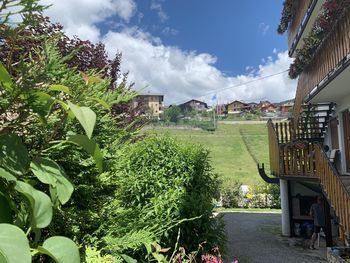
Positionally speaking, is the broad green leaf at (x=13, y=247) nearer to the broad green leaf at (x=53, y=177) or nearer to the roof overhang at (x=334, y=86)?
the broad green leaf at (x=53, y=177)

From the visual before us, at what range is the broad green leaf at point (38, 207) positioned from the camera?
3.47 feet

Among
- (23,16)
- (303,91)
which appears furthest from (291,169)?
(23,16)

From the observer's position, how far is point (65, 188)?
1184mm

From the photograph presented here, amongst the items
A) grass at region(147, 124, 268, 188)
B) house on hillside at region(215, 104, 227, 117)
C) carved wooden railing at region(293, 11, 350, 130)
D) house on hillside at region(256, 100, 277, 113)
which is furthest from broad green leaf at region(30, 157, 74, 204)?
house on hillside at region(256, 100, 277, 113)

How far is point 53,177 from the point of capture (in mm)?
1183

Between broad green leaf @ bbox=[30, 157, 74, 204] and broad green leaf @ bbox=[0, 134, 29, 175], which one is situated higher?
broad green leaf @ bbox=[0, 134, 29, 175]

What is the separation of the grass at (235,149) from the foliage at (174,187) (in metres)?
18.7

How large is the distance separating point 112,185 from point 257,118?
65543 millimetres

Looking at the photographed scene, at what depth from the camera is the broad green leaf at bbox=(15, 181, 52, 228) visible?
41.6 inches

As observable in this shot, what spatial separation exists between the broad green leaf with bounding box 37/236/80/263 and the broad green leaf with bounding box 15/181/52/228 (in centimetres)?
6

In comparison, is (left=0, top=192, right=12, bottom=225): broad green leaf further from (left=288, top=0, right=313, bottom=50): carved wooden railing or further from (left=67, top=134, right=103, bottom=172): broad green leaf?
(left=288, top=0, right=313, bottom=50): carved wooden railing

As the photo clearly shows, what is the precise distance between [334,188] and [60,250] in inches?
338

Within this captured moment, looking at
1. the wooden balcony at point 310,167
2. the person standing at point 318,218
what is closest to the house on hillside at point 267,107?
the wooden balcony at point 310,167

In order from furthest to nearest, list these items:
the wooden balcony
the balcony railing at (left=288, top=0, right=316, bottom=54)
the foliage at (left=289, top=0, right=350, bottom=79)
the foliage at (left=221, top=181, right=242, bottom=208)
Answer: the foliage at (left=221, top=181, right=242, bottom=208) < the balcony railing at (left=288, top=0, right=316, bottom=54) < the foliage at (left=289, top=0, right=350, bottom=79) < the wooden balcony
